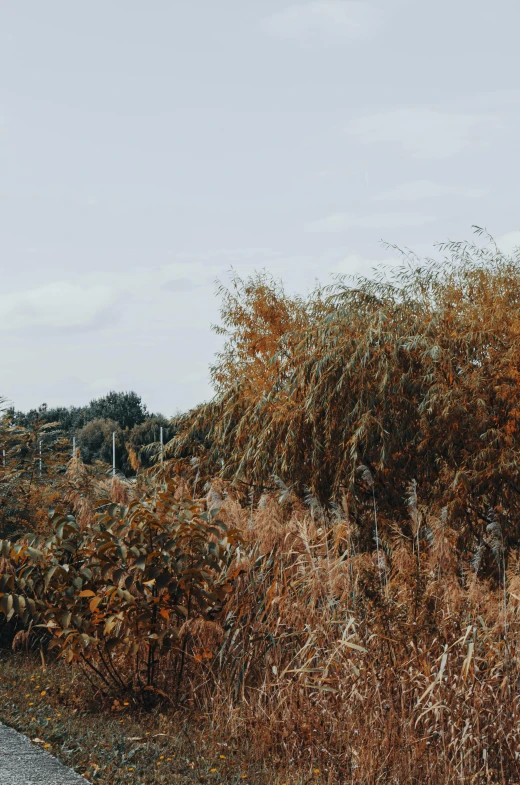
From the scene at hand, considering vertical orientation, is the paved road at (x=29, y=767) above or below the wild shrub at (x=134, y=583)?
below

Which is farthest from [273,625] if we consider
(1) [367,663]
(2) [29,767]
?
(2) [29,767]

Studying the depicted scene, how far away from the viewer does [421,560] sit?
492 cm

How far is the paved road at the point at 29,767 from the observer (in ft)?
13.0

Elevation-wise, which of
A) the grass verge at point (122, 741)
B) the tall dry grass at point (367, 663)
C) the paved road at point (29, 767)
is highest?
the tall dry grass at point (367, 663)

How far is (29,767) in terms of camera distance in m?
4.16

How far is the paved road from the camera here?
13.0 ft

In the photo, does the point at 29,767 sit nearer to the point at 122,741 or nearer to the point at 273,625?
the point at 122,741

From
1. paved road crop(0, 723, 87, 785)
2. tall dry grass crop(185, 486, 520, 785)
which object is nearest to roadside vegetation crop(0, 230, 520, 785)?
tall dry grass crop(185, 486, 520, 785)

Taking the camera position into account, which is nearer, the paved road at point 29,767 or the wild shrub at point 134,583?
the paved road at point 29,767

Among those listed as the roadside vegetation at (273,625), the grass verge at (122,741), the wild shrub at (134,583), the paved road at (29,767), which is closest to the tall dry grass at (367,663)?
the roadside vegetation at (273,625)

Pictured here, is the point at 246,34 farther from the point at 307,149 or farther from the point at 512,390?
the point at 512,390

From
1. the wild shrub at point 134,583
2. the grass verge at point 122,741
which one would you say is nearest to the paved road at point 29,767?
the grass verge at point 122,741

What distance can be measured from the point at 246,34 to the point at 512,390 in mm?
4623

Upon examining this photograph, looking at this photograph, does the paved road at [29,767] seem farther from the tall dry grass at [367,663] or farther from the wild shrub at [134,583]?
the tall dry grass at [367,663]
